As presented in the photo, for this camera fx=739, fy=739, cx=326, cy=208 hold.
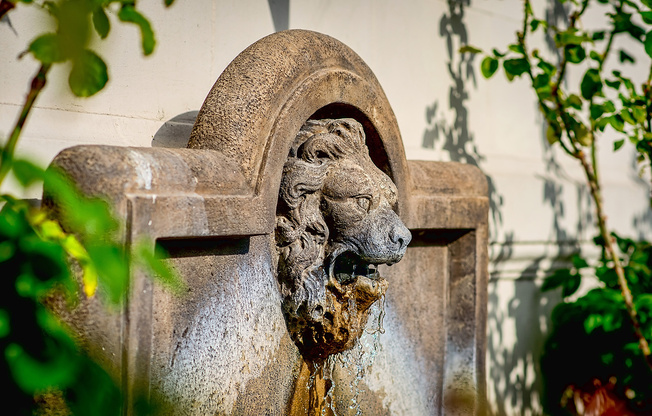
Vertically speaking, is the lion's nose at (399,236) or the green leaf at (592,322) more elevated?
the lion's nose at (399,236)

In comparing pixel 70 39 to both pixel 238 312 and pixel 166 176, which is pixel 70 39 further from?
pixel 238 312

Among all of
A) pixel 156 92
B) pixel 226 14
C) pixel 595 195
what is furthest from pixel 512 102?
pixel 156 92

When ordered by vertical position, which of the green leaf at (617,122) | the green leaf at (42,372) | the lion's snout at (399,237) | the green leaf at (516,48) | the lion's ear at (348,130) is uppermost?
the green leaf at (516,48)

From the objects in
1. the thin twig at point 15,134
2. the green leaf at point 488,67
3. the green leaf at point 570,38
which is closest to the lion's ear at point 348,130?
the green leaf at point 488,67

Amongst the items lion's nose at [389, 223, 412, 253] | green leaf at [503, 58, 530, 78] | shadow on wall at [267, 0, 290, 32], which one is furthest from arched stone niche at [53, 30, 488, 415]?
green leaf at [503, 58, 530, 78]

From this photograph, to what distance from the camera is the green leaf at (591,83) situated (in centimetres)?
273

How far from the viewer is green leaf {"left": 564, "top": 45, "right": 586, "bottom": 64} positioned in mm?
2834

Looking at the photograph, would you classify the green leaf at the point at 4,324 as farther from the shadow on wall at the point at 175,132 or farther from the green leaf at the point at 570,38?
the green leaf at the point at 570,38

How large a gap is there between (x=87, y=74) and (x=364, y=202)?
1.13m

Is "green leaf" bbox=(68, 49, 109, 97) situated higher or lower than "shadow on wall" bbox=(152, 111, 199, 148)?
lower

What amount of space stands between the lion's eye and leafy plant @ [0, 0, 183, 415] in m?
0.98

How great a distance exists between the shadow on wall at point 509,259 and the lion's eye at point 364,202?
1.14 meters

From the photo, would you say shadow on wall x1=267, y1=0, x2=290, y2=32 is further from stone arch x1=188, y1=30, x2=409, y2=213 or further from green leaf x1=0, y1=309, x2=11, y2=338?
green leaf x1=0, y1=309, x2=11, y2=338

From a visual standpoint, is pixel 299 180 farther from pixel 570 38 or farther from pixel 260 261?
pixel 570 38
